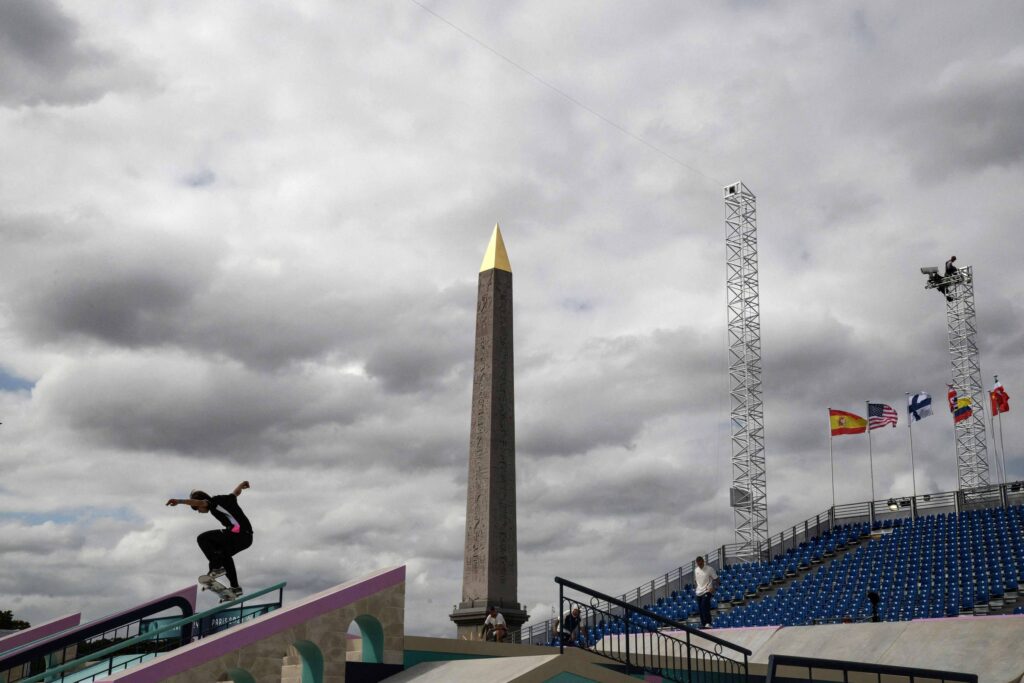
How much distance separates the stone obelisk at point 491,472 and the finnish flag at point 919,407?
2501 cm

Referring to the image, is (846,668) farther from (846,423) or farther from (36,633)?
(846,423)

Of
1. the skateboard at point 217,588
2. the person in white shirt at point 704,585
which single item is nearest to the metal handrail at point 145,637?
the skateboard at point 217,588

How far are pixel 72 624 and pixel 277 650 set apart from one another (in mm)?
9035

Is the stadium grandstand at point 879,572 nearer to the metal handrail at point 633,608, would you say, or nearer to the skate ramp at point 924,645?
the skate ramp at point 924,645

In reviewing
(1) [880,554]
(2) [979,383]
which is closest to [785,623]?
(1) [880,554]

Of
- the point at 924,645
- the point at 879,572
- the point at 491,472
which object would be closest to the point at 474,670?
the point at 924,645

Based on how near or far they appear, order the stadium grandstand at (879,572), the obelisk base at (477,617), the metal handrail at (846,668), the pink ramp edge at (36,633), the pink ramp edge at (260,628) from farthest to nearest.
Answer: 1. the stadium grandstand at (879,572)
2. the obelisk base at (477,617)
3. the pink ramp edge at (36,633)
4. the metal handrail at (846,668)
5. the pink ramp edge at (260,628)

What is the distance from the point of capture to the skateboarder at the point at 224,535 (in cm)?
1380

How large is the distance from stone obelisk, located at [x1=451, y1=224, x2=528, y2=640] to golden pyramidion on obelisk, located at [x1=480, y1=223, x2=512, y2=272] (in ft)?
0.12

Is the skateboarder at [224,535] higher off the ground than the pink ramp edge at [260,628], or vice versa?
the skateboarder at [224,535]

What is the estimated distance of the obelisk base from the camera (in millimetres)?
21781

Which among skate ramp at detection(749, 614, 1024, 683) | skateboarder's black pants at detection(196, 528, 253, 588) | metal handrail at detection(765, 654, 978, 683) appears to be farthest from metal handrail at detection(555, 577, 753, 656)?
Answer: skate ramp at detection(749, 614, 1024, 683)

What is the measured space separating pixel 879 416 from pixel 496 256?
2273 centimetres

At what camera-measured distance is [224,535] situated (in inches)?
551
